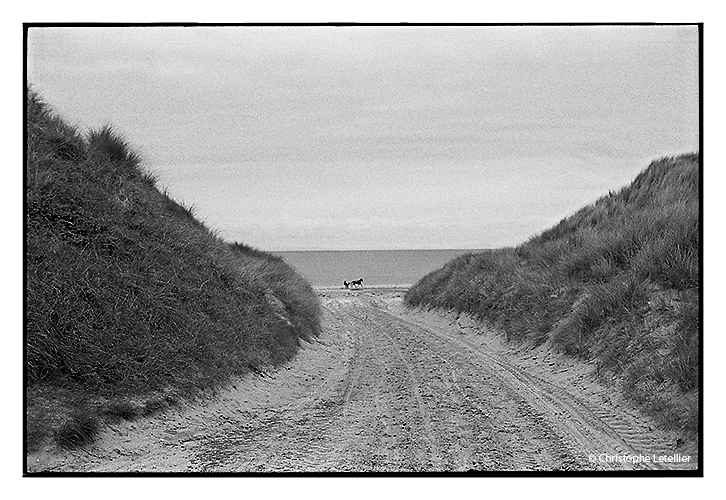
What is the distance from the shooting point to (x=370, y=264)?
5797 mm

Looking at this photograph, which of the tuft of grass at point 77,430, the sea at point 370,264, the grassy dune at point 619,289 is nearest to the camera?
the tuft of grass at point 77,430

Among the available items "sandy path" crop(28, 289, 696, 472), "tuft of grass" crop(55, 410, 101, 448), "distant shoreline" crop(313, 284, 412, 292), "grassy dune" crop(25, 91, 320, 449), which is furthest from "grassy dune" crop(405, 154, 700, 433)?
"tuft of grass" crop(55, 410, 101, 448)

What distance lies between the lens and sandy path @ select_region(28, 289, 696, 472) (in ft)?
16.3

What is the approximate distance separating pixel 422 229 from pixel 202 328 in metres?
2.07

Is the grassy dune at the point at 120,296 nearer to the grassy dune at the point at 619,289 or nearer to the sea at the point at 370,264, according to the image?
the sea at the point at 370,264

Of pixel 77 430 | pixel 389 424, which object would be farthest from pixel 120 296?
pixel 389 424

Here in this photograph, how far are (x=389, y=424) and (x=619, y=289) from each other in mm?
2776

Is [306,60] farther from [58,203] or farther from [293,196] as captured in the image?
[58,203]

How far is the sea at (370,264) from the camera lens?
18.6 ft

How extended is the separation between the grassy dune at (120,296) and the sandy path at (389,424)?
0.27 m

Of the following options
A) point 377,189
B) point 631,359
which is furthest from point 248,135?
point 631,359

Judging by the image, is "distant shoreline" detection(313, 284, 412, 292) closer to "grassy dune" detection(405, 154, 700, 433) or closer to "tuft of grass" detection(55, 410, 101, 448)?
"grassy dune" detection(405, 154, 700, 433)

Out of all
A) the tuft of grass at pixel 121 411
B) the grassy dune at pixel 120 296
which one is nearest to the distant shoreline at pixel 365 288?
the grassy dune at pixel 120 296

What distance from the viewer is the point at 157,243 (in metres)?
6.48
